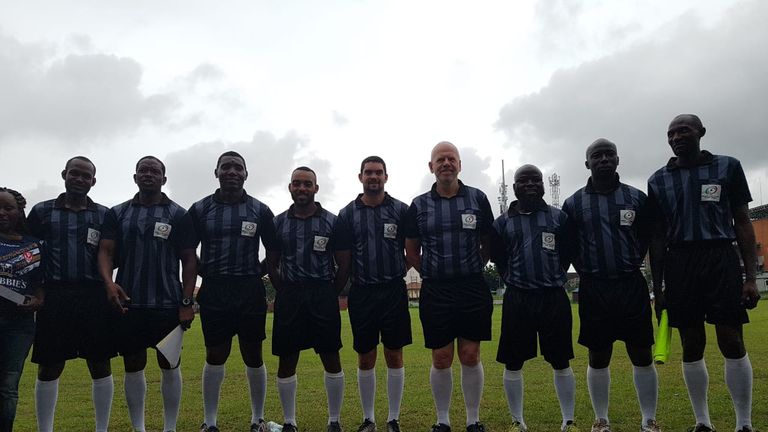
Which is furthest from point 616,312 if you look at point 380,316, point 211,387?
point 211,387

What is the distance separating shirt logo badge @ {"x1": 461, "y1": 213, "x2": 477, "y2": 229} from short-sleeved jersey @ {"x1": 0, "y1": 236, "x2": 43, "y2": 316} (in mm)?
3663

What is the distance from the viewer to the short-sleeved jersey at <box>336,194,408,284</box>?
5.76m

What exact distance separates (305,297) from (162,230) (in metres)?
1.46

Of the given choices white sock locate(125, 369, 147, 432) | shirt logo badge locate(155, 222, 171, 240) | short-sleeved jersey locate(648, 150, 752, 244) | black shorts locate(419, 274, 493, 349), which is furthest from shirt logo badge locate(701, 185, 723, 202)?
white sock locate(125, 369, 147, 432)

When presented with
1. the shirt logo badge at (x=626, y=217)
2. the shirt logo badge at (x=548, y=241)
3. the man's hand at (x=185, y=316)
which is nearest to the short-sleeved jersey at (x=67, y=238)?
the man's hand at (x=185, y=316)

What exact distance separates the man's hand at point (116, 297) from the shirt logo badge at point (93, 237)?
0.45 m

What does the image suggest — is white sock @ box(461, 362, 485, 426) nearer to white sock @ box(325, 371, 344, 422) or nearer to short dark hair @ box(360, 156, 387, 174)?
white sock @ box(325, 371, 344, 422)

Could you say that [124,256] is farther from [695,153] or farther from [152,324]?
[695,153]

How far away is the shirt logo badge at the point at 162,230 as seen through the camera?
5.61 metres

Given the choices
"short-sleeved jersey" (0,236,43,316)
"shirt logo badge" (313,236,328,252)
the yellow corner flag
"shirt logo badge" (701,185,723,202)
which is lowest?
the yellow corner flag

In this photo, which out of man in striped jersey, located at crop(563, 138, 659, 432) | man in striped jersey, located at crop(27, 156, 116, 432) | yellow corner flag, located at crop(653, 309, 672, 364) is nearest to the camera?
yellow corner flag, located at crop(653, 309, 672, 364)

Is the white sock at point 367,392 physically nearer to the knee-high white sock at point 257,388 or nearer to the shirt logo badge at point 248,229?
the knee-high white sock at point 257,388

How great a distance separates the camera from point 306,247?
5.82 meters

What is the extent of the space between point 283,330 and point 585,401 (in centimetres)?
370
